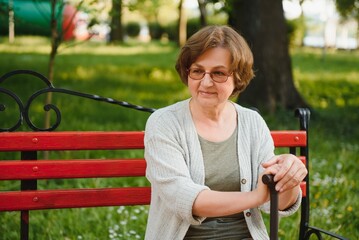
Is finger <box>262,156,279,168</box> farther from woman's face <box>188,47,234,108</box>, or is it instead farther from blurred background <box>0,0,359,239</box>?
blurred background <box>0,0,359,239</box>

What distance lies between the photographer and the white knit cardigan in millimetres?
2328

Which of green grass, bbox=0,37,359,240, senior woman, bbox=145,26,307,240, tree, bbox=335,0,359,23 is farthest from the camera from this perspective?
tree, bbox=335,0,359,23

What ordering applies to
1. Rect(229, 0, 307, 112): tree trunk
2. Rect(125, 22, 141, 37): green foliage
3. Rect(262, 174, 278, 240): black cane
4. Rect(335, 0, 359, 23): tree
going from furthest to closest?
Rect(125, 22, 141, 37): green foliage < Rect(335, 0, 359, 23): tree < Rect(229, 0, 307, 112): tree trunk < Rect(262, 174, 278, 240): black cane

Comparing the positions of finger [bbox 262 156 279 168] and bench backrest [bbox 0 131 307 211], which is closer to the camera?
finger [bbox 262 156 279 168]

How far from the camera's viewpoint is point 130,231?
12.5 ft

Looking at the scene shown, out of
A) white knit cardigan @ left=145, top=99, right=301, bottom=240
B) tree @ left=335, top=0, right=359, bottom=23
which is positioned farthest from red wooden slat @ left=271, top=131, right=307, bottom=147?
tree @ left=335, top=0, right=359, bottom=23

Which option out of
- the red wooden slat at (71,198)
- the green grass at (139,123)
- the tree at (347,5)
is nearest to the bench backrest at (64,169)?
the red wooden slat at (71,198)

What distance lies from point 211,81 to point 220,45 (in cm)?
14

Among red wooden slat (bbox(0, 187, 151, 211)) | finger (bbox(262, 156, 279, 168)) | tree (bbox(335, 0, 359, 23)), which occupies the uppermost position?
tree (bbox(335, 0, 359, 23))

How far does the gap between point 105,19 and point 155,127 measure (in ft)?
12.6

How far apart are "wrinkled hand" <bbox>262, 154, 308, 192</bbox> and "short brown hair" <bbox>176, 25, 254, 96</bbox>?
46 centimetres

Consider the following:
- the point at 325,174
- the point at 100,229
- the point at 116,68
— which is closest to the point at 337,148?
the point at 325,174

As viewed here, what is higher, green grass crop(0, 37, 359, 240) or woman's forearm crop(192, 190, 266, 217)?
woman's forearm crop(192, 190, 266, 217)

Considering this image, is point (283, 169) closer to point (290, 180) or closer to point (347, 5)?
point (290, 180)
